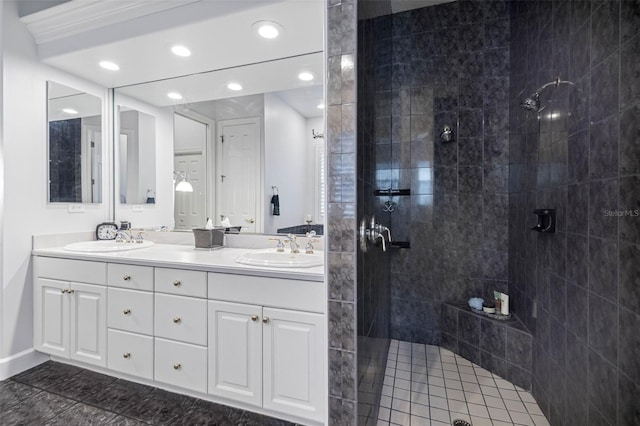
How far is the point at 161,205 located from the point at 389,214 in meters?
1.96

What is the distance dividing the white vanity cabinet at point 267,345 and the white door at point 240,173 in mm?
725

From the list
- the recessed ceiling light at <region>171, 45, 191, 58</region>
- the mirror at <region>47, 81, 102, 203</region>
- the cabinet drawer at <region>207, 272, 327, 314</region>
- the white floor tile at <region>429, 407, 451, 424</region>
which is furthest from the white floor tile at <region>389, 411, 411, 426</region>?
the mirror at <region>47, 81, 102, 203</region>

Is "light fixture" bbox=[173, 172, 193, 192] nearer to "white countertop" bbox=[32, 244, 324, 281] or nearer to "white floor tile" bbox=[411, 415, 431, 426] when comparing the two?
"white countertop" bbox=[32, 244, 324, 281]

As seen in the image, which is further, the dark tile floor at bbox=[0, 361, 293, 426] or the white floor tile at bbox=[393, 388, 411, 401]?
the white floor tile at bbox=[393, 388, 411, 401]

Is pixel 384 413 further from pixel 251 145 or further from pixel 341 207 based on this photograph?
pixel 251 145

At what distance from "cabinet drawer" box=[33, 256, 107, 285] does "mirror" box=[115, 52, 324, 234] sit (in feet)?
2.25

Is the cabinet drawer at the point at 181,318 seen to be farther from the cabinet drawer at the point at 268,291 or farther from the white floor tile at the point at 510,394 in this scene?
the white floor tile at the point at 510,394

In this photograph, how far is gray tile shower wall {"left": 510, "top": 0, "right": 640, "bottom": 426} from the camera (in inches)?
40.0

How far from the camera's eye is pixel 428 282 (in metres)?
2.59

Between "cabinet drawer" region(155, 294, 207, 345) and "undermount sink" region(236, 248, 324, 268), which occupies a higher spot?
"undermount sink" region(236, 248, 324, 268)

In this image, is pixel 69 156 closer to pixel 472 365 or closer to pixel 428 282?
pixel 428 282

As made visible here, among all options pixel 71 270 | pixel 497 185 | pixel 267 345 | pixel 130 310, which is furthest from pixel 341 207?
pixel 71 270

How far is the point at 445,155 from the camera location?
8.26ft

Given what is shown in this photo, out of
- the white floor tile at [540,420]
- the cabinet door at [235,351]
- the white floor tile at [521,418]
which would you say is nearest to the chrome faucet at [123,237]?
the cabinet door at [235,351]
